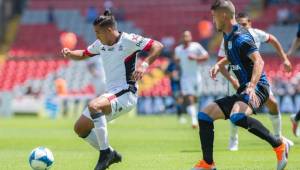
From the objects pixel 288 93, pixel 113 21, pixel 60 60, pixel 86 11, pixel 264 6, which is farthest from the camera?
pixel 86 11

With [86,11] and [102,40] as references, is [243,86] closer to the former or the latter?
[102,40]

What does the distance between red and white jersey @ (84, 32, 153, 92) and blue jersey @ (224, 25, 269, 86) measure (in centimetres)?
168

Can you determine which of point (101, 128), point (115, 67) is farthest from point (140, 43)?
point (101, 128)

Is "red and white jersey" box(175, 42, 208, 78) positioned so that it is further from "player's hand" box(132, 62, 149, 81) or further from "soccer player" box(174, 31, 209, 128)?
"player's hand" box(132, 62, 149, 81)

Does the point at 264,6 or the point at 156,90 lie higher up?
the point at 264,6

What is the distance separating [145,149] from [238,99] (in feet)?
18.2

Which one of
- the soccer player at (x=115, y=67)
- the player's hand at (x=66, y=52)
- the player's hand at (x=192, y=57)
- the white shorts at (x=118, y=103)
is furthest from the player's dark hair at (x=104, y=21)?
the player's hand at (x=192, y=57)

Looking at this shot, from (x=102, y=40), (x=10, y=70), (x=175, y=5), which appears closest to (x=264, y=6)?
(x=175, y=5)

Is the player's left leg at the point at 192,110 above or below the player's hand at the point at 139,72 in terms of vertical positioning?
below

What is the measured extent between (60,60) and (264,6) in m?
12.1

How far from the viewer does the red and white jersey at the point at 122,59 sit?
1162cm

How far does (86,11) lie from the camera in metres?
47.3

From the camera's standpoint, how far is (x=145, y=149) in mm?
15398

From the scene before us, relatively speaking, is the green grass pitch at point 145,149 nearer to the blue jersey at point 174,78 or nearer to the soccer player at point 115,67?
the soccer player at point 115,67
